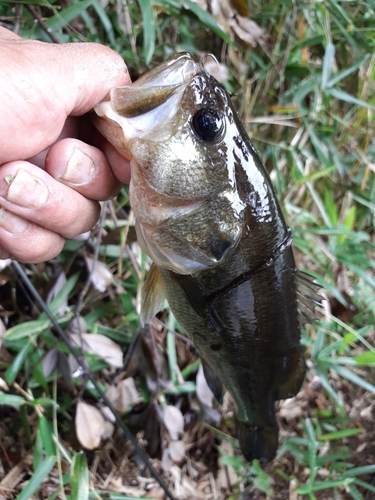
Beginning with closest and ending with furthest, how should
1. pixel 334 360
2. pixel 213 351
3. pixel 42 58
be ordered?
1. pixel 42 58
2. pixel 213 351
3. pixel 334 360

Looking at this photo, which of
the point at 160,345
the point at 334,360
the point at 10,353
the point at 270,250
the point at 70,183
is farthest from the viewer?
the point at 334,360

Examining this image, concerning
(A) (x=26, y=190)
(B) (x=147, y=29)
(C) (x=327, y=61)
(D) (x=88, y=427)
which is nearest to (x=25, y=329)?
(D) (x=88, y=427)

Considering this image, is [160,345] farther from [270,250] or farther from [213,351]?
[270,250]

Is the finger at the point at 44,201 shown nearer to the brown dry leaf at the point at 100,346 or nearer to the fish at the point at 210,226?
the fish at the point at 210,226

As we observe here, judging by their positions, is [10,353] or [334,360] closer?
[10,353]

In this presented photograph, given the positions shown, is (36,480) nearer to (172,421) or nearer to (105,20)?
(172,421)

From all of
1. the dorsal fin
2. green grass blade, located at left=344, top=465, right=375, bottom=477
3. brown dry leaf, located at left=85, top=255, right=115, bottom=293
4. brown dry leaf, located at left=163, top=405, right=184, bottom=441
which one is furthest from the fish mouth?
green grass blade, located at left=344, top=465, right=375, bottom=477

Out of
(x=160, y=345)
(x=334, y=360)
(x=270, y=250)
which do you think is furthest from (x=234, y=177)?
(x=334, y=360)
